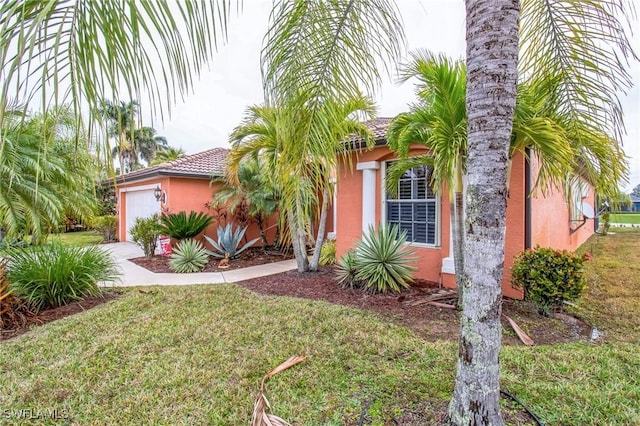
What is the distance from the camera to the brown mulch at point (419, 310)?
16.0ft

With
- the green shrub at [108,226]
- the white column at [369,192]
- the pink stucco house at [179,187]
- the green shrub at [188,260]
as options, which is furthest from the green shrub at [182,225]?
the green shrub at [108,226]

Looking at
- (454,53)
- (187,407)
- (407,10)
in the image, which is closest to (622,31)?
(454,53)

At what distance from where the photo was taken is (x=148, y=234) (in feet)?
38.5

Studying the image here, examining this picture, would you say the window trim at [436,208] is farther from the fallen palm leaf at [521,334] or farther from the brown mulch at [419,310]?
the fallen palm leaf at [521,334]

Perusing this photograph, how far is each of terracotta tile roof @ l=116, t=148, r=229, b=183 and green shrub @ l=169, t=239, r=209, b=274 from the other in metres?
3.34

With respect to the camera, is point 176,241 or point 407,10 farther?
point 176,241

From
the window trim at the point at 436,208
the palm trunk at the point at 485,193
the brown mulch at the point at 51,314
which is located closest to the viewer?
the palm trunk at the point at 485,193

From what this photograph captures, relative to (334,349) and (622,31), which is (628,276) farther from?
(334,349)

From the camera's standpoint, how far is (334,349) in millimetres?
4301

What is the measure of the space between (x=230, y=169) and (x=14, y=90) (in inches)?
315

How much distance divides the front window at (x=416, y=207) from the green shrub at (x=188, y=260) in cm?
592

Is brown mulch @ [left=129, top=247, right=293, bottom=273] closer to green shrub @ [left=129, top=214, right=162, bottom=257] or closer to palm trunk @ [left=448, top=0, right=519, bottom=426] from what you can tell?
green shrub @ [left=129, top=214, right=162, bottom=257]

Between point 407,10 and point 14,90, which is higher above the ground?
point 407,10

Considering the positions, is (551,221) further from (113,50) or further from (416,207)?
(113,50)
